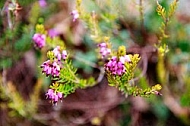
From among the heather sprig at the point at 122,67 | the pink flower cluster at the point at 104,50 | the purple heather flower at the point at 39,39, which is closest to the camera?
the heather sprig at the point at 122,67

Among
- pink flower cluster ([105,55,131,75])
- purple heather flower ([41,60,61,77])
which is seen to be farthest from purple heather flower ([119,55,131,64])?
purple heather flower ([41,60,61,77])

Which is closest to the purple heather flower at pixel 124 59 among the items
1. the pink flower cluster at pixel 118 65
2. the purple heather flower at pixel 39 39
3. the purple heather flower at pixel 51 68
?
the pink flower cluster at pixel 118 65

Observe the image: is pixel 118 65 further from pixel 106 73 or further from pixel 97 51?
pixel 97 51

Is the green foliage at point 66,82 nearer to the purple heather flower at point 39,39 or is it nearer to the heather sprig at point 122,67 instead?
the heather sprig at point 122,67

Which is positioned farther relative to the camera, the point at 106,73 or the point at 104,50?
the point at 104,50

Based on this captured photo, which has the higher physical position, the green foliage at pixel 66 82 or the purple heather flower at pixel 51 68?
the purple heather flower at pixel 51 68

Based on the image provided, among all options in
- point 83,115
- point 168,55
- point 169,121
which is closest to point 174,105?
point 169,121

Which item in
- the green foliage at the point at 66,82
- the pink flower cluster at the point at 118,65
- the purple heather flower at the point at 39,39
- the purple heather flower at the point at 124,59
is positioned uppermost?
the purple heather flower at the point at 39,39

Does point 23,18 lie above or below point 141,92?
above

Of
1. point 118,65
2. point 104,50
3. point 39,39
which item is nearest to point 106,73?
point 118,65

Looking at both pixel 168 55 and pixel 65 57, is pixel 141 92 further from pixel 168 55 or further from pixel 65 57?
pixel 168 55

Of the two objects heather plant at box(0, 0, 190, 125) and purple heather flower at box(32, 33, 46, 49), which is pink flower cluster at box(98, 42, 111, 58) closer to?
heather plant at box(0, 0, 190, 125)
